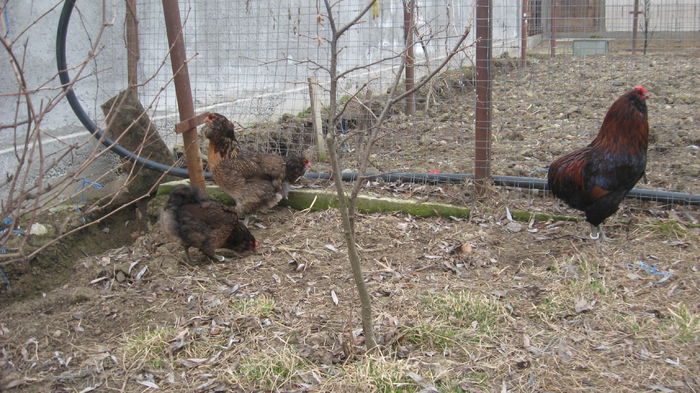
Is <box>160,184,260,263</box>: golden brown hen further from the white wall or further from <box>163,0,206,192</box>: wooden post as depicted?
the white wall

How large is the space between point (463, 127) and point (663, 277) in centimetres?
374

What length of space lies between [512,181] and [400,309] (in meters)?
2.02

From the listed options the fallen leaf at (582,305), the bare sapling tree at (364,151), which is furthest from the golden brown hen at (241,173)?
the fallen leaf at (582,305)

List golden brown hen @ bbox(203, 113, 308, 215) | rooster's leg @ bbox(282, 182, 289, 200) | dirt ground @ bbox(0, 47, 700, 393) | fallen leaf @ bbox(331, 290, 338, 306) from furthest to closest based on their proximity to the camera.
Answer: rooster's leg @ bbox(282, 182, 289, 200) < golden brown hen @ bbox(203, 113, 308, 215) < fallen leaf @ bbox(331, 290, 338, 306) < dirt ground @ bbox(0, 47, 700, 393)

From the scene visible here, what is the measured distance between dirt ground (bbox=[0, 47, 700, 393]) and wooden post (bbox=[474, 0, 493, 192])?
0.21 metres

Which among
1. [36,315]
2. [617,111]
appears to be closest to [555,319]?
[617,111]

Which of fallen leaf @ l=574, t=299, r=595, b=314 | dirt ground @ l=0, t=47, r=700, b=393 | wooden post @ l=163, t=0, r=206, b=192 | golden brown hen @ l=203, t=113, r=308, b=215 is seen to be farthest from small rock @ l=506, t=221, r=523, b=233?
wooden post @ l=163, t=0, r=206, b=192

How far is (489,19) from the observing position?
448 centimetres

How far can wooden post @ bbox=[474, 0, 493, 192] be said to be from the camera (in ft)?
14.7

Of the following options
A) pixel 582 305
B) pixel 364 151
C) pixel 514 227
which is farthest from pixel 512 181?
pixel 364 151

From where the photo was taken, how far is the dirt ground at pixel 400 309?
2760 mm

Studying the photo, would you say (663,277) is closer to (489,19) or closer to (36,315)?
(489,19)

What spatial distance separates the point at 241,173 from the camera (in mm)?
4953

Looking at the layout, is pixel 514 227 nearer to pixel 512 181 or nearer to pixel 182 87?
pixel 512 181
